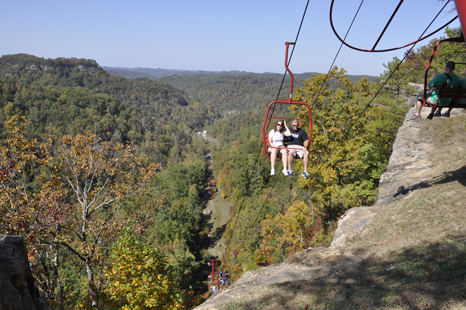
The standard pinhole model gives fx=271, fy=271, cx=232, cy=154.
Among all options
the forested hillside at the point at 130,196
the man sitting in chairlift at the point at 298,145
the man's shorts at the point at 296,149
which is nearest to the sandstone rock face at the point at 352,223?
the forested hillside at the point at 130,196

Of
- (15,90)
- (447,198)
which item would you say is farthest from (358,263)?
(15,90)

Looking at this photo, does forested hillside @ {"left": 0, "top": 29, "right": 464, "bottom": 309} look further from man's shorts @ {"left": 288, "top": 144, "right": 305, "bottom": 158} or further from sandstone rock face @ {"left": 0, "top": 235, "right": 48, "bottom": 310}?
man's shorts @ {"left": 288, "top": 144, "right": 305, "bottom": 158}

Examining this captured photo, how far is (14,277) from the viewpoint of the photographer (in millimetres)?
5922

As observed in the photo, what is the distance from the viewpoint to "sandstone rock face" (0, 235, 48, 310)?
213 inches

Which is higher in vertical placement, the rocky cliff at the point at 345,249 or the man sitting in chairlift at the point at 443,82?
the man sitting in chairlift at the point at 443,82

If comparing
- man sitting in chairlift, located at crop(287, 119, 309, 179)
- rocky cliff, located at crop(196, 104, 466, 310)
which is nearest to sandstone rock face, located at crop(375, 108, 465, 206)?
rocky cliff, located at crop(196, 104, 466, 310)

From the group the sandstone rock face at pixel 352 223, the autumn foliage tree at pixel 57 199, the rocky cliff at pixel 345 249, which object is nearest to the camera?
the rocky cliff at pixel 345 249

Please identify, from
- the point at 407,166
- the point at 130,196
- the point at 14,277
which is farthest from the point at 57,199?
the point at 407,166

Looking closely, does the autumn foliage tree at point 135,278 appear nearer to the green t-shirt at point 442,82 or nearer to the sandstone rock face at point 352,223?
the sandstone rock face at point 352,223

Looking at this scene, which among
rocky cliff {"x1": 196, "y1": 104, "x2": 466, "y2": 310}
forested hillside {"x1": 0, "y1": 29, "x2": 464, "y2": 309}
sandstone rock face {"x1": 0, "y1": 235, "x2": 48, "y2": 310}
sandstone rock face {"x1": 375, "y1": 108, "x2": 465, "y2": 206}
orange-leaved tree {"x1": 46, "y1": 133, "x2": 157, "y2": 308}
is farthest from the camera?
sandstone rock face {"x1": 375, "y1": 108, "x2": 465, "y2": 206}

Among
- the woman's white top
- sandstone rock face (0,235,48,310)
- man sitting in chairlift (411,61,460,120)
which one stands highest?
man sitting in chairlift (411,61,460,120)

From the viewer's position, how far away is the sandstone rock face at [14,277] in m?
5.42

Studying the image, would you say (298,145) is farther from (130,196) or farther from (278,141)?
(130,196)

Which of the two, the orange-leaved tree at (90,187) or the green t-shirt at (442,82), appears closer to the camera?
the green t-shirt at (442,82)
